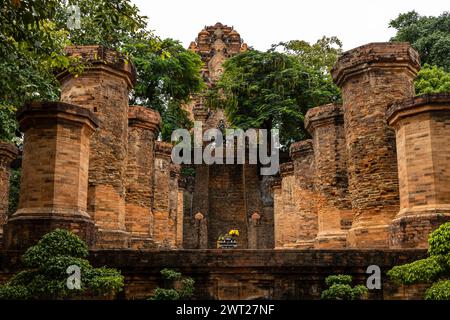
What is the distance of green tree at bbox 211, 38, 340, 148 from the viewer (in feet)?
98.5

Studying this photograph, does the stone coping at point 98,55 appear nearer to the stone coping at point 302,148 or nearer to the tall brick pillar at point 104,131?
the tall brick pillar at point 104,131

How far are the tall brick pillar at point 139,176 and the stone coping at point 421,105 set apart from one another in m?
9.47

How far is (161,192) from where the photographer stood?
23.2 m

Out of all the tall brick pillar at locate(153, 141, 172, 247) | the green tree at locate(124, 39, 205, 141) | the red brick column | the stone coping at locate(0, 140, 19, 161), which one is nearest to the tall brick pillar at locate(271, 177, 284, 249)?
the red brick column

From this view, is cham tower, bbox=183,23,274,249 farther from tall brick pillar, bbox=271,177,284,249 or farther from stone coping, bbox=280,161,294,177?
stone coping, bbox=280,161,294,177

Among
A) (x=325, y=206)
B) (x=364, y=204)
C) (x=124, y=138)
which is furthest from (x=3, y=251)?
(x=325, y=206)

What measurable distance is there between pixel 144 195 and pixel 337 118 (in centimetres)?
706

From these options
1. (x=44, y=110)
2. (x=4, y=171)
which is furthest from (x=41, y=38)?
(x=4, y=171)

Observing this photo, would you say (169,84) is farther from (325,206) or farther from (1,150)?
(325,206)

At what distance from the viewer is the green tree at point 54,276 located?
7.98 meters

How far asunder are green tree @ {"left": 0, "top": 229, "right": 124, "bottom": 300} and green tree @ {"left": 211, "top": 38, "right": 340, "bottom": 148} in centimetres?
2162

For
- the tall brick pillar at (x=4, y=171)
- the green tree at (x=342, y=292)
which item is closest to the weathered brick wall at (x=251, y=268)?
the green tree at (x=342, y=292)

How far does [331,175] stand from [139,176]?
647 centimetres

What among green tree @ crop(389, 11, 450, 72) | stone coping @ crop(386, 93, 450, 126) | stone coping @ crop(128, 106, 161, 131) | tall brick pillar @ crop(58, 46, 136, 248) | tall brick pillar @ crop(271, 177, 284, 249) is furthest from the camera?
green tree @ crop(389, 11, 450, 72)
